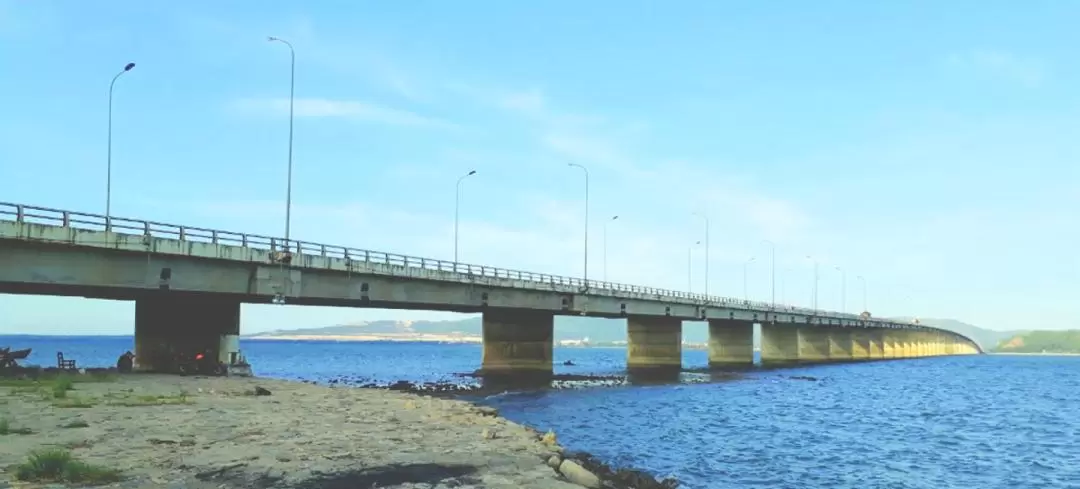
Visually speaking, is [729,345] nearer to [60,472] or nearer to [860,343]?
[860,343]

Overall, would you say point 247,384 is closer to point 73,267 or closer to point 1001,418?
point 73,267

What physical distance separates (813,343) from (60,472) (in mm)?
157678

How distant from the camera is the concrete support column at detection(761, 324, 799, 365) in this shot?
146 meters

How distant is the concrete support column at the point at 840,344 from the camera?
16512cm

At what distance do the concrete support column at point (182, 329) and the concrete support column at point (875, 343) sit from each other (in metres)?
161

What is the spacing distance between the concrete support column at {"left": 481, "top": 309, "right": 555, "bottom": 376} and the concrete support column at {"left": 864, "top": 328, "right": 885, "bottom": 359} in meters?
122

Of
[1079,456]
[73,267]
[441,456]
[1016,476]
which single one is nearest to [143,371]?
[73,267]

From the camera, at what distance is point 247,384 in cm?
4059

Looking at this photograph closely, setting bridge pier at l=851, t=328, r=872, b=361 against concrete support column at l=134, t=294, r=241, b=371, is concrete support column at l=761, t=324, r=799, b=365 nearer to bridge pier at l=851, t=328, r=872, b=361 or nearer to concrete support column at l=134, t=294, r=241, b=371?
bridge pier at l=851, t=328, r=872, b=361

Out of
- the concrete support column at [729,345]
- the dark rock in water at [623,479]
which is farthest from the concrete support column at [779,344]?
the dark rock in water at [623,479]

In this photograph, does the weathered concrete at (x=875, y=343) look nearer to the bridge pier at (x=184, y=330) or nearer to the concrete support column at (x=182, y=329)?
the bridge pier at (x=184, y=330)

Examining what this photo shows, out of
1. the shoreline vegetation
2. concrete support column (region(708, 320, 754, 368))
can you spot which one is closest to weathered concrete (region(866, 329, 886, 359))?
concrete support column (region(708, 320, 754, 368))

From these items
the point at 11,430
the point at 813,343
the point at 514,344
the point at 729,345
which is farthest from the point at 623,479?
the point at 813,343

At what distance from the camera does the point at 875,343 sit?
190 metres
